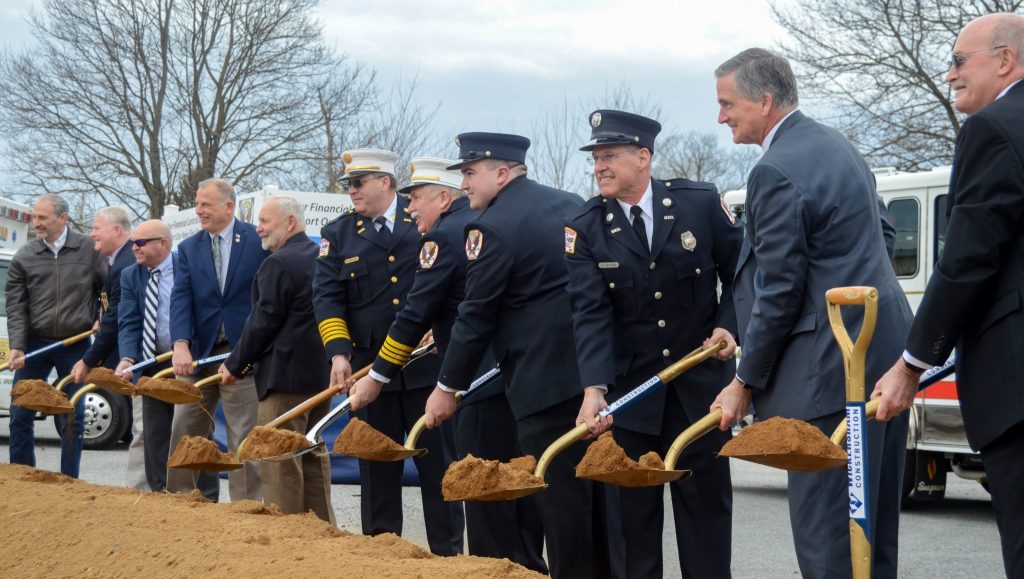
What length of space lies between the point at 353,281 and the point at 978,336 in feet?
13.6

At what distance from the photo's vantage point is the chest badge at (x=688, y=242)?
17.1 feet

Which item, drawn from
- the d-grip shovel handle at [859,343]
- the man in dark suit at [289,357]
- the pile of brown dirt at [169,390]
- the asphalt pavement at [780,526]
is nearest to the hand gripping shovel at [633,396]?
the d-grip shovel handle at [859,343]

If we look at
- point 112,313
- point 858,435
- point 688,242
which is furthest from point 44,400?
point 858,435

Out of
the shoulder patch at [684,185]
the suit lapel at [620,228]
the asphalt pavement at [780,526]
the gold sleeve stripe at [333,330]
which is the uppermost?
the shoulder patch at [684,185]

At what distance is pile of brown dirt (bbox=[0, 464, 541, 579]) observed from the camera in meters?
4.38

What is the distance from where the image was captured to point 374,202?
7.09m

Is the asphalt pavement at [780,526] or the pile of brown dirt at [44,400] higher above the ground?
the pile of brown dirt at [44,400]

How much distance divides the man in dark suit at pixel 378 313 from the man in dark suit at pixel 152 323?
1.86 meters

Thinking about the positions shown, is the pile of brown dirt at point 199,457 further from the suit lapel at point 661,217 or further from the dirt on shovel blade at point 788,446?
the dirt on shovel blade at point 788,446

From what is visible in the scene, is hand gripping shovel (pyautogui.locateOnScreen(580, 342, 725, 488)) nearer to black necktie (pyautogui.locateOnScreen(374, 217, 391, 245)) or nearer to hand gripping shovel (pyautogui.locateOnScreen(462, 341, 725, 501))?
hand gripping shovel (pyautogui.locateOnScreen(462, 341, 725, 501))

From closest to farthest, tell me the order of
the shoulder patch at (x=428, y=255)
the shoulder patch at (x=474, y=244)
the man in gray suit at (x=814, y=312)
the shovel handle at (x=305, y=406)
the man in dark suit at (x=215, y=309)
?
the man in gray suit at (x=814, y=312) → the shoulder patch at (x=474, y=244) → the shoulder patch at (x=428, y=255) → the shovel handle at (x=305, y=406) → the man in dark suit at (x=215, y=309)

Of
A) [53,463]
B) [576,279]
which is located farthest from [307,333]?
[53,463]

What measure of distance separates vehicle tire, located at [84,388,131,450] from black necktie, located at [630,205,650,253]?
9.32 metres

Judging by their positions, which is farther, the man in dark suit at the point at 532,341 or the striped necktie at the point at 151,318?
the striped necktie at the point at 151,318
